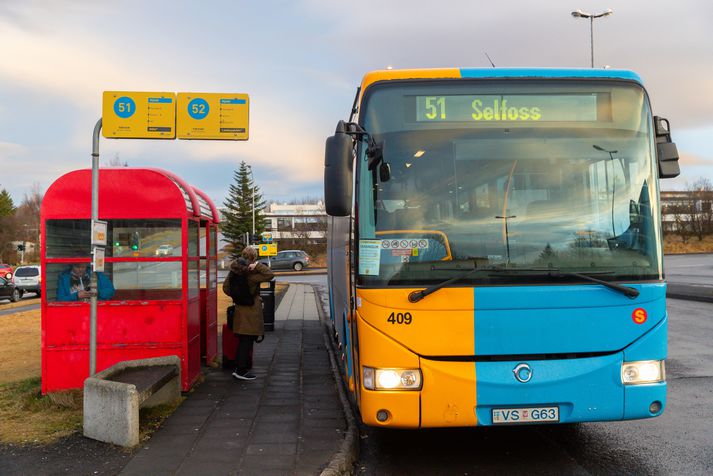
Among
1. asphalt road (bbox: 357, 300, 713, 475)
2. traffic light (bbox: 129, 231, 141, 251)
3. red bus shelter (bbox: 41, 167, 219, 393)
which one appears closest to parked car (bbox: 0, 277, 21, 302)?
red bus shelter (bbox: 41, 167, 219, 393)

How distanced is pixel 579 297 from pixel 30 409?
572cm

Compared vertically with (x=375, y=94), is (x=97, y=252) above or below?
below

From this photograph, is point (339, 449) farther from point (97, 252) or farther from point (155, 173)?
point (155, 173)

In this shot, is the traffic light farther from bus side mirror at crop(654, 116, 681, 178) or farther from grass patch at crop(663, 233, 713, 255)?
grass patch at crop(663, 233, 713, 255)

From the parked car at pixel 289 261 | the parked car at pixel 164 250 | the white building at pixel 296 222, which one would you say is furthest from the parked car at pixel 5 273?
the white building at pixel 296 222

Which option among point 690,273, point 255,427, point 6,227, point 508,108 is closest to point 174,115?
point 255,427

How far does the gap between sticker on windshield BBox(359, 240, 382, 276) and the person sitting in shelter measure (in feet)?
12.6

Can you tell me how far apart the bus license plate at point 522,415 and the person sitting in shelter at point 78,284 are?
15.7ft

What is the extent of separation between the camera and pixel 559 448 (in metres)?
5.23

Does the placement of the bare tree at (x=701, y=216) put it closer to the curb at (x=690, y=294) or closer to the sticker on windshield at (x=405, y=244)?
the curb at (x=690, y=294)

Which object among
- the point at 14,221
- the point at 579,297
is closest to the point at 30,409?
the point at 579,297

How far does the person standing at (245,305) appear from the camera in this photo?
7.73 metres

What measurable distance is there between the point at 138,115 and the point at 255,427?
4.06 meters

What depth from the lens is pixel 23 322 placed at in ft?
53.5
